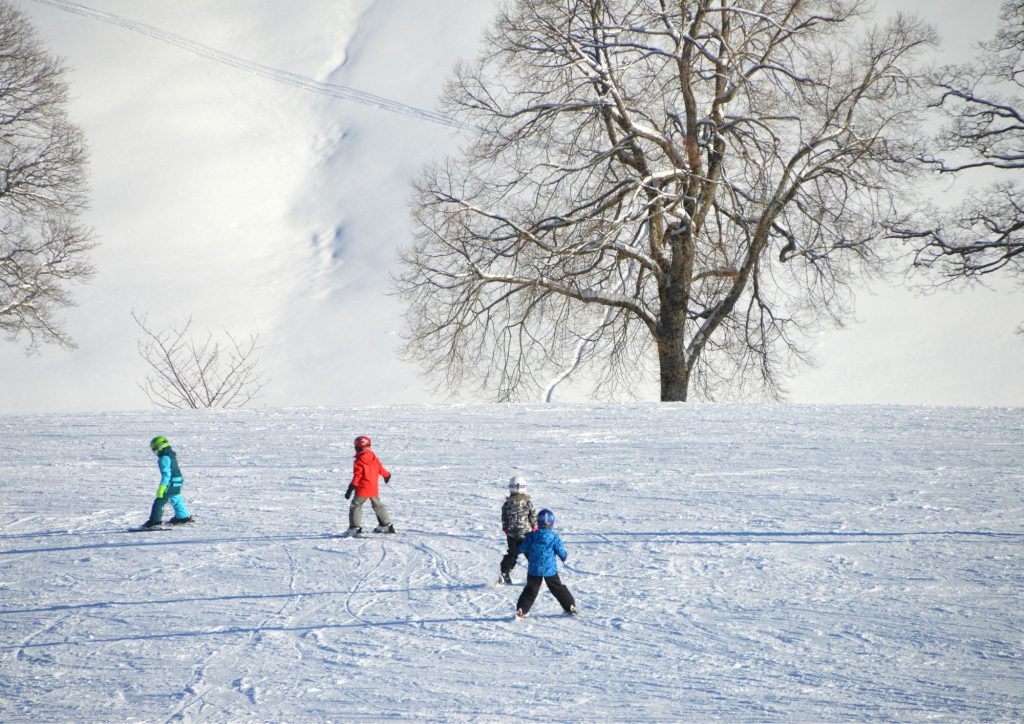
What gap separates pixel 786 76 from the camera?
70.8ft

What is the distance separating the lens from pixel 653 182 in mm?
21562

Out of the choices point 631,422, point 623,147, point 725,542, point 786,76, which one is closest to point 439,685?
point 725,542

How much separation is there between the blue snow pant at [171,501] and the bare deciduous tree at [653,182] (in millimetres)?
10957

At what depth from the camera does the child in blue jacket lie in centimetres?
805

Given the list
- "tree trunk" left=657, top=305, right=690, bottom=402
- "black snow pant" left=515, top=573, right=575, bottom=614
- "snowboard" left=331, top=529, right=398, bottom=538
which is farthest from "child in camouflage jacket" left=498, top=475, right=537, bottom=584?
"tree trunk" left=657, top=305, right=690, bottom=402

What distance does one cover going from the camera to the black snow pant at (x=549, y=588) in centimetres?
805

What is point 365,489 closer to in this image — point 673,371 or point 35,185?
point 673,371

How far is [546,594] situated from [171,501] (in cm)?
563

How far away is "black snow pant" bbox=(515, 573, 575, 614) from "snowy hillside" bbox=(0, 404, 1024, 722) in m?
0.20

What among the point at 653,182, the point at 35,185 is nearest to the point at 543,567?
the point at 653,182

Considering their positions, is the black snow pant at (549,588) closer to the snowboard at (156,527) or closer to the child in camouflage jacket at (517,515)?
the child in camouflage jacket at (517,515)

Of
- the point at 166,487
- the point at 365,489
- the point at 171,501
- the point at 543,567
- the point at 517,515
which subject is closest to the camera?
the point at 543,567

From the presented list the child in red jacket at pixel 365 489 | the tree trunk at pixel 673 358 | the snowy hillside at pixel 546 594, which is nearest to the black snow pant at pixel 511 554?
the snowy hillside at pixel 546 594

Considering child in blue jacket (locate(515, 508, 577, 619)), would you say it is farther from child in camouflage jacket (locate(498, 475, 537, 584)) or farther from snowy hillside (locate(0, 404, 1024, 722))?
child in camouflage jacket (locate(498, 475, 537, 584))
